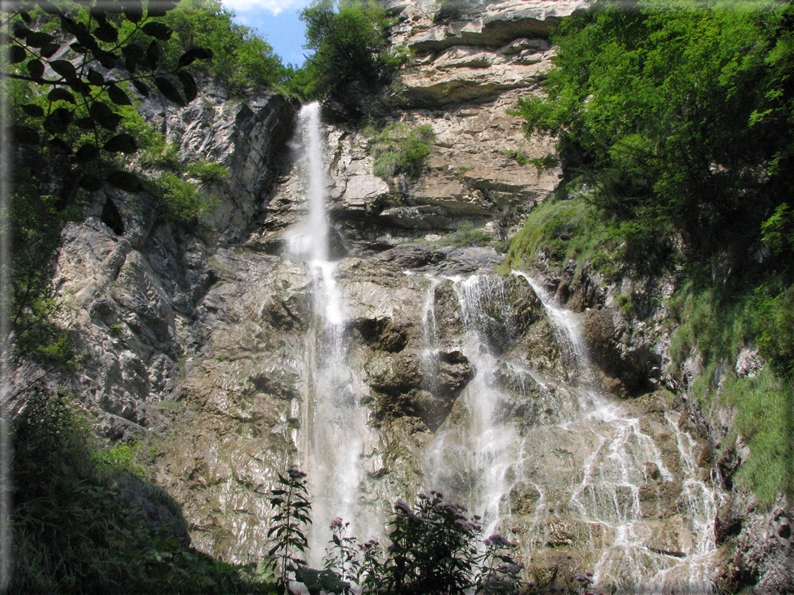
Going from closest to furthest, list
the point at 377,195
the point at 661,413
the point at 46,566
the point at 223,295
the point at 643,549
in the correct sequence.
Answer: the point at 46,566 → the point at 643,549 → the point at 661,413 → the point at 223,295 → the point at 377,195

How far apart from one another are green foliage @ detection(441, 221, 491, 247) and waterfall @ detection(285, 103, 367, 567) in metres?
4.91

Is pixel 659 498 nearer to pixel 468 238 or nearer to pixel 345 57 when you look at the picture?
pixel 468 238

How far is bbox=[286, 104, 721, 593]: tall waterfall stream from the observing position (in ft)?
26.2

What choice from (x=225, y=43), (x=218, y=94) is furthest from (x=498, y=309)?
(x=225, y=43)

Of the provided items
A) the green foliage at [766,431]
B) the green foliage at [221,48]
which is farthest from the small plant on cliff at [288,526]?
the green foliage at [221,48]

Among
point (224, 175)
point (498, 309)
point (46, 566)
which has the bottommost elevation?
point (46, 566)

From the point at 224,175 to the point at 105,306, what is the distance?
7.87 meters

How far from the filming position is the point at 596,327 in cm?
1220

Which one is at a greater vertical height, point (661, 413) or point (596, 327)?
point (596, 327)

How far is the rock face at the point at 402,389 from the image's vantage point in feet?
27.5

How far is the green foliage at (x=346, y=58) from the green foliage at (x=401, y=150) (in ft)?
8.40

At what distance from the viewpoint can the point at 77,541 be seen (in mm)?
4465

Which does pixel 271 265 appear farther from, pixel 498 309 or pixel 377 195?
pixel 498 309

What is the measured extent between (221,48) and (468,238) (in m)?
13.1
